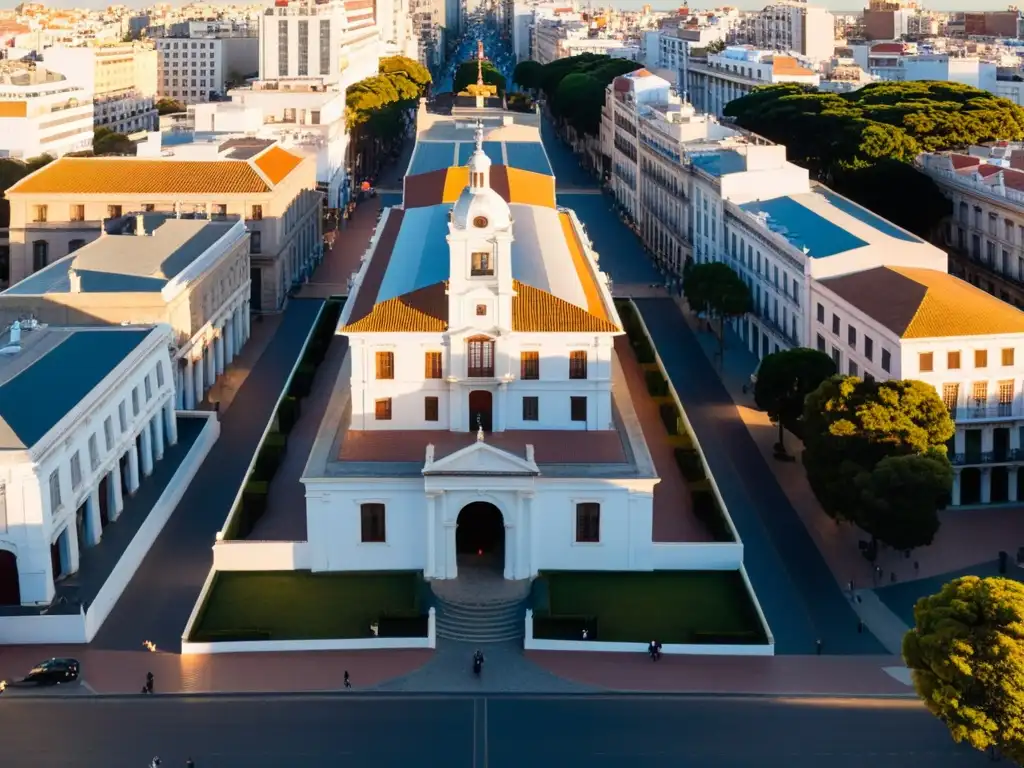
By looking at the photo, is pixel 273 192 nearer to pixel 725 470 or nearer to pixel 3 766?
pixel 725 470

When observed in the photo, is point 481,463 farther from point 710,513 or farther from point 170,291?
point 170,291

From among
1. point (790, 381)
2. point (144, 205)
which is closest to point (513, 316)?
point (790, 381)

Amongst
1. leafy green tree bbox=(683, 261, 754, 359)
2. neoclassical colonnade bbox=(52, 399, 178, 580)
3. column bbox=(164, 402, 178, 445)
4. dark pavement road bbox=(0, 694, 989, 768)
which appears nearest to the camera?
dark pavement road bbox=(0, 694, 989, 768)

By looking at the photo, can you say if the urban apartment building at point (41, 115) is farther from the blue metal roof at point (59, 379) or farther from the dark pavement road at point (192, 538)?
the blue metal roof at point (59, 379)

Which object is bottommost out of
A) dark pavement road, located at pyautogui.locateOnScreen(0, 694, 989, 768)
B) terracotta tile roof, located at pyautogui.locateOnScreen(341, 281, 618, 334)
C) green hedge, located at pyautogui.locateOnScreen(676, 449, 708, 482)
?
dark pavement road, located at pyautogui.locateOnScreen(0, 694, 989, 768)

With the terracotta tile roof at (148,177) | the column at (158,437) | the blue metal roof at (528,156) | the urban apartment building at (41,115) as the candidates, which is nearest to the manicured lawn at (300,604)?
the column at (158,437)

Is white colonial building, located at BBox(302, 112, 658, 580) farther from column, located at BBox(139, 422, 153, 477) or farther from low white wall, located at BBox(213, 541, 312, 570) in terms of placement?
column, located at BBox(139, 422, 153, 477)

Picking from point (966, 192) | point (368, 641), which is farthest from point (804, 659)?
point (966, 192)

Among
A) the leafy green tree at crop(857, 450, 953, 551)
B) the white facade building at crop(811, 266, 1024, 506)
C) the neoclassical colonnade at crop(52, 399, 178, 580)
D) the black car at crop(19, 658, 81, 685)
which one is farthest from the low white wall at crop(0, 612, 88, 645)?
the white facade building at crop(811, 266, 1024, 506)
